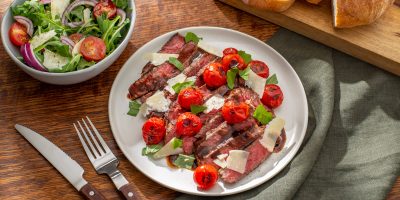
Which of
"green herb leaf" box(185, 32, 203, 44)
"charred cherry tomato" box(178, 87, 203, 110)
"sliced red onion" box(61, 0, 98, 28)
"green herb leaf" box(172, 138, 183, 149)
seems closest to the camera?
"green herb leaf" box(172, 138, 183, 149)

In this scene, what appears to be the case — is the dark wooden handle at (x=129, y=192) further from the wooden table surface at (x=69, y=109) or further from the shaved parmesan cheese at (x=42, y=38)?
the shaved parmesan cheese at (x=42, y=38)

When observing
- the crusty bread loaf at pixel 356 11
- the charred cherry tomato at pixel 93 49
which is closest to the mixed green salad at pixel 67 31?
the charred cherry tomato at pixel 93 49

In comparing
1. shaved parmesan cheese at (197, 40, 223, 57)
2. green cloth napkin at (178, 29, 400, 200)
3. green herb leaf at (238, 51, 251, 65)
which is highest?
shaved parmesan cheese at (197, 40, 223, 57)

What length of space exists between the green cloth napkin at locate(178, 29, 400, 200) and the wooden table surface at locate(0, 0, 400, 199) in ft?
0.43

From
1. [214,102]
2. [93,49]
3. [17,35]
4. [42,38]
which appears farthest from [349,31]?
[17,35]

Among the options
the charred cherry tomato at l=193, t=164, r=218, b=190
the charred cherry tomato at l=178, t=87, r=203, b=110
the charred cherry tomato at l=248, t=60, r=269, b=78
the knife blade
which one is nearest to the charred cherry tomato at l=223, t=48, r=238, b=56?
the charred cherry tomato at l=248, t=60, r=269, b=78

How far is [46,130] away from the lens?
8.30 feet

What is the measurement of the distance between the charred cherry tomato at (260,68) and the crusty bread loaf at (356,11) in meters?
0.49

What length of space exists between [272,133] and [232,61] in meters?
0.44

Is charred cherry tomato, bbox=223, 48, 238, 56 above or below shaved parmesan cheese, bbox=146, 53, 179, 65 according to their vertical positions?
below

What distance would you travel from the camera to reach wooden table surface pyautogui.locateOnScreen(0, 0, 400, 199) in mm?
2357

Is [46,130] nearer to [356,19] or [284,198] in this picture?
[284,198]

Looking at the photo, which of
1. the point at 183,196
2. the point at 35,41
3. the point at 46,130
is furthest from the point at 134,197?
the point at 35,41

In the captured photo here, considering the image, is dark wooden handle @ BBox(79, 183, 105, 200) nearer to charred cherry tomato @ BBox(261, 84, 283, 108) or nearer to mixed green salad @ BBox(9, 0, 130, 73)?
mixed green salad @ BBox(9, 0, 130, 73)
